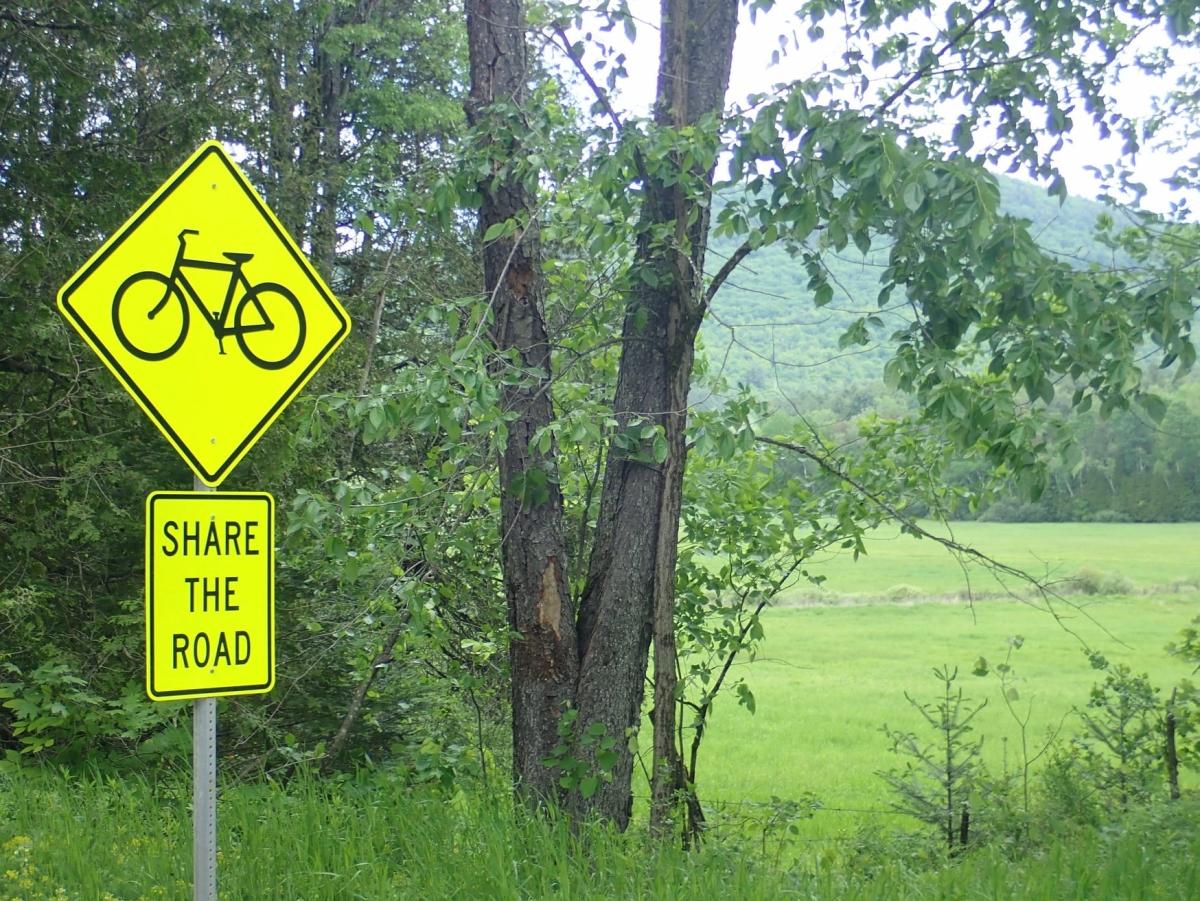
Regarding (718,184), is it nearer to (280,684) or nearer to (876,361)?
(876,361)

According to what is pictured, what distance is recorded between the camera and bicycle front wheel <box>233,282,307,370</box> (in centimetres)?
388

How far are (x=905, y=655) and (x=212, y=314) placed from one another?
72.8ft

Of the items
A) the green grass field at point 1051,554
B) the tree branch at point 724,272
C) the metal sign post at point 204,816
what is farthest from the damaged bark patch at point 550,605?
the metal sign post at point 204,816

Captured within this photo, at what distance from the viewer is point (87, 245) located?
332 inches

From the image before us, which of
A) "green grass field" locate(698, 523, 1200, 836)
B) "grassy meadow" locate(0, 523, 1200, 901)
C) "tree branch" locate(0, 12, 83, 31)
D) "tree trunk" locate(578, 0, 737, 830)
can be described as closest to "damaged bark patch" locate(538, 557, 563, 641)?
"tree trunk" locate(578, 0, 737, 830)

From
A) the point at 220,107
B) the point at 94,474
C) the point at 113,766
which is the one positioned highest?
the point at 220,107

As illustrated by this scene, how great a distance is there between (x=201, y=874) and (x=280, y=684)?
505cm

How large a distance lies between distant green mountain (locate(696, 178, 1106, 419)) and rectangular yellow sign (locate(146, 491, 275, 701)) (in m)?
2.86

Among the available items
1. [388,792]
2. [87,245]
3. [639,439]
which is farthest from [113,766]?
[639,439]

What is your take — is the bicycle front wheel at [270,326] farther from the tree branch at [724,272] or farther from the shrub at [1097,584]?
the shrub at [1097,584]

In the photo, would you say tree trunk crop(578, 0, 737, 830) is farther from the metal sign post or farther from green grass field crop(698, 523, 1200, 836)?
the metal sign post

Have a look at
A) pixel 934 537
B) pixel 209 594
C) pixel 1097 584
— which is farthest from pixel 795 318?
pixel 1097 584

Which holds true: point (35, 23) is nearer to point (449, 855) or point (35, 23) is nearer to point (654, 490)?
point (654, 490)

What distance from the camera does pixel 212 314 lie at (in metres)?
3.80
